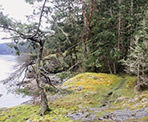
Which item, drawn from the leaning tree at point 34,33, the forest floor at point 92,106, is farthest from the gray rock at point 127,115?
the leaning tree at point 34,33

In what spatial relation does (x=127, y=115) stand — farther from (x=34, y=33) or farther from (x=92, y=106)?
(x=34, y=33)

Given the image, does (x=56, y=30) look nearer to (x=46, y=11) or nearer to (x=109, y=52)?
(x=46, y=11)

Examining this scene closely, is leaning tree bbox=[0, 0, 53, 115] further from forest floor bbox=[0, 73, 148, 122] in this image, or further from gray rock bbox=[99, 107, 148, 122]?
gray rock bbox=[99, 107, 148, 122]

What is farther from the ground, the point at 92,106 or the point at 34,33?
the point at 34,33

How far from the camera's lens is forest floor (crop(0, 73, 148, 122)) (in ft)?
25.7

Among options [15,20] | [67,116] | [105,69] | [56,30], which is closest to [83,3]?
[105,69]

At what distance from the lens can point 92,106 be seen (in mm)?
10250

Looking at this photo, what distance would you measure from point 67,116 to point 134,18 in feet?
47.0

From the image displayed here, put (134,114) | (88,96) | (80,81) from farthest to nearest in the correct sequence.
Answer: (80,81) → (88,96) → (134,114)

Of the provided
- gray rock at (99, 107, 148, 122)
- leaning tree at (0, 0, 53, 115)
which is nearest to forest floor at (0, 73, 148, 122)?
gray rock at (99, 107, 148, 122)

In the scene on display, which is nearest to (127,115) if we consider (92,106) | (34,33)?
(92,106)

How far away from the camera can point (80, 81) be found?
15508 millimetres

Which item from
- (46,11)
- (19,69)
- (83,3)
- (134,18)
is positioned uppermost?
(83,3)

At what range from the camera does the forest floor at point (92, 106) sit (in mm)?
7832
